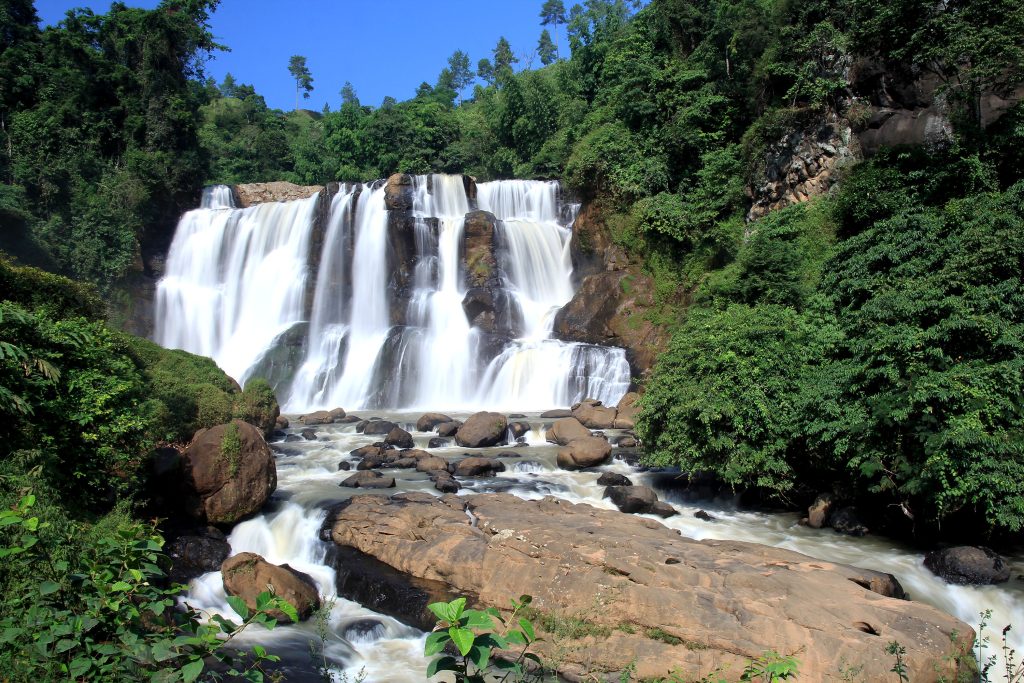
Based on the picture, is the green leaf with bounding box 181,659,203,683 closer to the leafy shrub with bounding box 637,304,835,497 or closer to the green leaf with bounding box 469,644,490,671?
the green leaf with bounding box 469,644,490,671

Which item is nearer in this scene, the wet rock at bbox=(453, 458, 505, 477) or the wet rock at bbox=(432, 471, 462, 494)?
the wet rock at bbox=(432, 471, 462, 494)

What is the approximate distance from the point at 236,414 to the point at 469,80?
241 feet

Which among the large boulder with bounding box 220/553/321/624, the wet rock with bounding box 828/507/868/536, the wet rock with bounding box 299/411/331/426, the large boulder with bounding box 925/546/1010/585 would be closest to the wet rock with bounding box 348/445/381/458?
the wet rock with bounding box 299/411/331/426

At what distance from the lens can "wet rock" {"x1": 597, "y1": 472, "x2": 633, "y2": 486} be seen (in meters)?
13.2

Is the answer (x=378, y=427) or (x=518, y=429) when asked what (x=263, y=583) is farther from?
(x=378, y=427)

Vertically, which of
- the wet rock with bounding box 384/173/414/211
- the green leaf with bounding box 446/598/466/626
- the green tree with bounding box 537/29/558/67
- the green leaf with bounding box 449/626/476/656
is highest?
the green tree with bounding box 537/29/558/67

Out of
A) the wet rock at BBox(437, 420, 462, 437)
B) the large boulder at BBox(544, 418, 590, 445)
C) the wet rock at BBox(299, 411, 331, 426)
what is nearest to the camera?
the large boulder at BBox(544, 418, 590, 445)

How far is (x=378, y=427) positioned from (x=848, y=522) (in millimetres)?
12437

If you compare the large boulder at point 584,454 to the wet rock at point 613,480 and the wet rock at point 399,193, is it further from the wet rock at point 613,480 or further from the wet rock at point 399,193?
the wet rock at point 399,193

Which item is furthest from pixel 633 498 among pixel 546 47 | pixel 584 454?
pixel 546 47

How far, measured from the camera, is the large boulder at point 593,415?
61.3 ft

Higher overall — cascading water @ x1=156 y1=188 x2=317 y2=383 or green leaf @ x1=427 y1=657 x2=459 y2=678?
cascading water @ x1=156 y1=188 x2=317 y2=383

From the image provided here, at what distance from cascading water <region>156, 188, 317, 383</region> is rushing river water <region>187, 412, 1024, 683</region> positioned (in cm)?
1392

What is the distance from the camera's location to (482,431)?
17.0m
